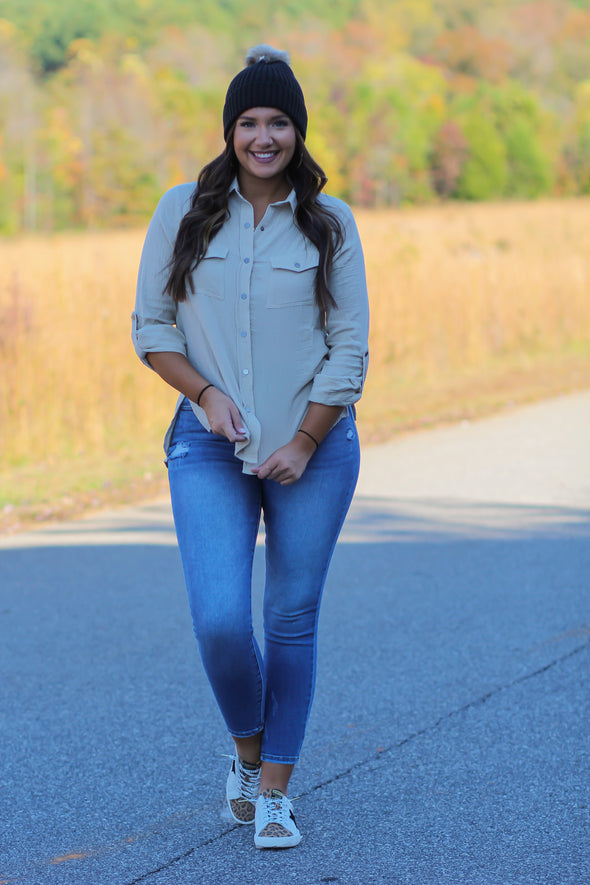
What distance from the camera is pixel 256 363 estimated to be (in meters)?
2.77

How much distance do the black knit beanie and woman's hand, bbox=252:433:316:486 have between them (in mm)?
772

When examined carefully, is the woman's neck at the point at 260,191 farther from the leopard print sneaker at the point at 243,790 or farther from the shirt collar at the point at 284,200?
the leopard print sneaker at the point at 243,790

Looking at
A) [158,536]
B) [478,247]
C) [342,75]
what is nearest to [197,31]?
[342,75]

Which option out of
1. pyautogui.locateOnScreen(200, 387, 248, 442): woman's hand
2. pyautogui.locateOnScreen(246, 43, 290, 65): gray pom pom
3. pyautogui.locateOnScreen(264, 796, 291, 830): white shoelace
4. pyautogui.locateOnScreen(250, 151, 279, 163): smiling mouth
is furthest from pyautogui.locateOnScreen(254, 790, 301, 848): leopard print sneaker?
pyautogui.locateOnScreen(246, 43, 290, 65): gray pom pom

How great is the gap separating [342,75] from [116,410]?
73138 millimetres

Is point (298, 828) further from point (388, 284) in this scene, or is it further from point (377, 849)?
point (388, 284)

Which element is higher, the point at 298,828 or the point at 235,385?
the point at 235,385

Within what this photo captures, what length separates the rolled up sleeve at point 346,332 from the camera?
2.77 metres

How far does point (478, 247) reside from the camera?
68.5 feet

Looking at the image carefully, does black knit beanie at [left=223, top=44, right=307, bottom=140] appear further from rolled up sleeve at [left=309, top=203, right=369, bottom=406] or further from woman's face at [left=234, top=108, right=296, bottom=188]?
rolled up sleeve at [left=309, top=203, right=369, bottom=406]

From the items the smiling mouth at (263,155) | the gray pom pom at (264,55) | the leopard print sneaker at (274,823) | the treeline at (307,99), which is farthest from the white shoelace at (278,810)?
the treeline at (307,99)

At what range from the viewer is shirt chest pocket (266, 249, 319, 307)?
2.76m

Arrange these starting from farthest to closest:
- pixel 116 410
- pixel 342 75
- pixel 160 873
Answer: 1. pixel 342 75
2. pixel 116 410
3. pixel 160 873

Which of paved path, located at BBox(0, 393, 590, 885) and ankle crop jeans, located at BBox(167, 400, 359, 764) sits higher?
ankle crop jeans, located at BBox(167, 400, 359, 764)
